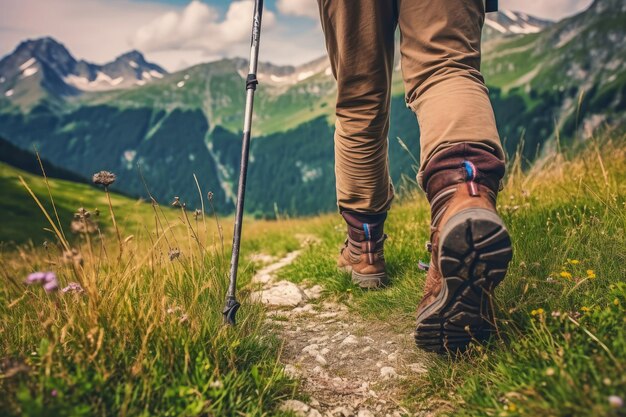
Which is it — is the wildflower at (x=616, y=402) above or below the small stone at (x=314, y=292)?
above

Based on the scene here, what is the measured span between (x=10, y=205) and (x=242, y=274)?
76.4m

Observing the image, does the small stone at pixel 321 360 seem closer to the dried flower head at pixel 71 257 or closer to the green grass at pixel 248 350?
the green grass at pixel 248 350

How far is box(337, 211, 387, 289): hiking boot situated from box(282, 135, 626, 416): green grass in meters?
0.13

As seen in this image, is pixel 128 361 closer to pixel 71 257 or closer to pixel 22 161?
pixel 71 257

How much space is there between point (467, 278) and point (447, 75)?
1.08m

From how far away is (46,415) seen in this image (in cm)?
155

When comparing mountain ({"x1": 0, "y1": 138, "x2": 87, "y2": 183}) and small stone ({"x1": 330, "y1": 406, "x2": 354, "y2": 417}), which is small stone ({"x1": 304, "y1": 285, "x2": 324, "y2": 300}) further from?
mountain ({"x1": 0, "y1": 138, "x2": 87, "y2": 183})

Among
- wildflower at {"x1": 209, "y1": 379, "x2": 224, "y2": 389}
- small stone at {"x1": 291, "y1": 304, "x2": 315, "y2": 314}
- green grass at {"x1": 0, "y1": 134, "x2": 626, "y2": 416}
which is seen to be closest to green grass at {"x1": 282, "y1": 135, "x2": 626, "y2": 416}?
green grass at {"x1": 0, "y1": 134, "x2": 626, "y2": 416}

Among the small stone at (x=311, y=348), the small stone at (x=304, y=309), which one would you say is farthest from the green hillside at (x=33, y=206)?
the small stone at (x=311, y=348)

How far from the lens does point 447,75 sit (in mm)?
2432

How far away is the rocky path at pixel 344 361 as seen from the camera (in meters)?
2.25

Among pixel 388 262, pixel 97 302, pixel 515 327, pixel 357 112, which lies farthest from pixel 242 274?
pixel 515 327

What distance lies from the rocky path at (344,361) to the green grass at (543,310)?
0.37 ft

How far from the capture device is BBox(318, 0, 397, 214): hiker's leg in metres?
2.82
